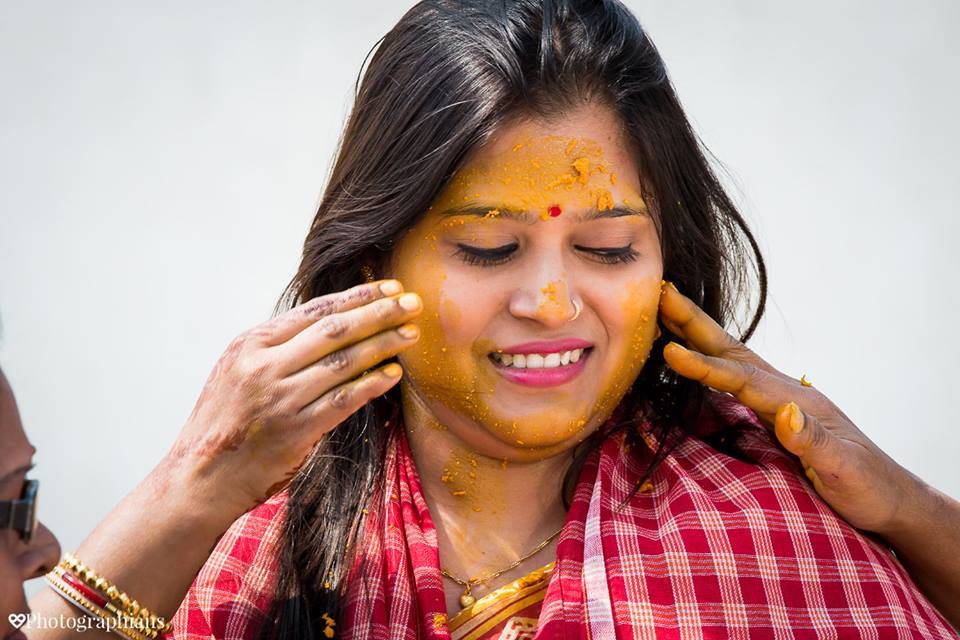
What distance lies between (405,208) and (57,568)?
0.86m

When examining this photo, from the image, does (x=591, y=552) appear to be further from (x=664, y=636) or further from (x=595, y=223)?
(x=595, y=223)

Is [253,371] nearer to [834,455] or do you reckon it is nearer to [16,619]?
[16,619]

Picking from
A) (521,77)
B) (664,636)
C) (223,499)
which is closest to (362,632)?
(223,499)

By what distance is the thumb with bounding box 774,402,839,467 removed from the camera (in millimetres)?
2248

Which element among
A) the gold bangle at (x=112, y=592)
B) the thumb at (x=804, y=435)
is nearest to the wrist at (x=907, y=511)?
the thumb at (x=804, y=435)

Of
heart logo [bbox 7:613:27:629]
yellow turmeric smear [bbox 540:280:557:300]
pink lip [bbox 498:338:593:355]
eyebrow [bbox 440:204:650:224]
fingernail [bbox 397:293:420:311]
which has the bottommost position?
heart logo [bbox 7:613:27:629]

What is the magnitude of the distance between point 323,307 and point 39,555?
61cm

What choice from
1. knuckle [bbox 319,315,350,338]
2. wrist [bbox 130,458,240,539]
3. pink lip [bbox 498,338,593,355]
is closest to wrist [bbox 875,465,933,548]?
pink lip [bbox 498,338,593,355]

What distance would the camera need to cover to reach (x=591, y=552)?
2.31 m

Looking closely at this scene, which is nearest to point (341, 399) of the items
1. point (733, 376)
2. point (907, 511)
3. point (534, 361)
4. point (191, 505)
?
point (191, 505)

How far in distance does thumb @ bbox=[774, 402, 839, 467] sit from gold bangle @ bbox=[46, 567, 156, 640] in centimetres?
117

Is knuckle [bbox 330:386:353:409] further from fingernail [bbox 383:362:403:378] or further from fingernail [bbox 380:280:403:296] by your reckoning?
fingernail [bbox 380:280:403:296]

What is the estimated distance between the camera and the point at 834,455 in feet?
7.47

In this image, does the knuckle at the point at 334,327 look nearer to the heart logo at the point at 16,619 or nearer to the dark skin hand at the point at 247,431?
the dark skin hand at the point at 247,431
